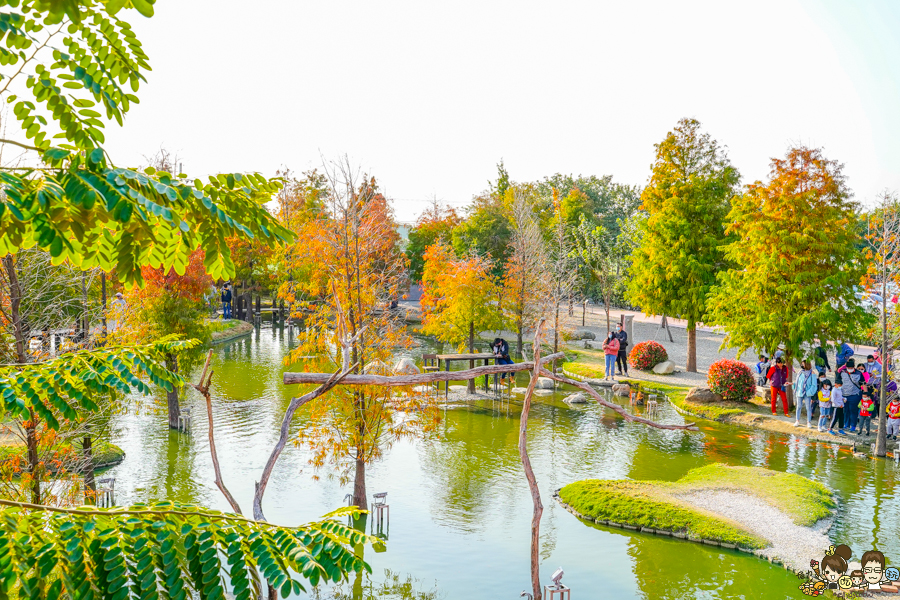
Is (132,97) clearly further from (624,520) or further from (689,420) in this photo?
(689,420)

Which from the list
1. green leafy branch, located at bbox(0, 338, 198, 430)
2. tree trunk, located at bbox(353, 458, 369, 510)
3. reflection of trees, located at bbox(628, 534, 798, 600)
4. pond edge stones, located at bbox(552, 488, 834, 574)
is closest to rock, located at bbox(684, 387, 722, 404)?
pond edge stones, located at bbox(552, 488, 834, 574)

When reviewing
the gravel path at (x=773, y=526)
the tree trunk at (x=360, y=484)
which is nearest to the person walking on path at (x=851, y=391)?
the gravel path at (x=773, y=526)

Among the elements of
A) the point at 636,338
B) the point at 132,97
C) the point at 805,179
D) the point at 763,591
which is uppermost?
the point at 805,179

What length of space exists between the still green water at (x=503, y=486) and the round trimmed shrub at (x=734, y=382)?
181cm

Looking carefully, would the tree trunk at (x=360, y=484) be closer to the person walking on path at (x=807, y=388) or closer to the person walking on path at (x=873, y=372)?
the person walking on path at (x=807, y=388)

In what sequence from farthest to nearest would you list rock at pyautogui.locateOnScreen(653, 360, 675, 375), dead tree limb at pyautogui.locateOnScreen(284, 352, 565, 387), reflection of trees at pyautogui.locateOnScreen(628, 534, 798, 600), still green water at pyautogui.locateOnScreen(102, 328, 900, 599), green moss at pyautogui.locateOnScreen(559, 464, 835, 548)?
rock at pyautogui.locateOnScreen(653, 360, 675, 375) → green moss at pyautogui.locateOnScreen(559, 464, 835, 548) → still green water at pyautogui.locateOnScreen(102, 328, 900, 599) → reflection of trees at pyautogui.locateOnScreen(628, 534, 798, 600) → dead tree limb at pyautogui.locateOnScreen(284, 352, 565, 387)

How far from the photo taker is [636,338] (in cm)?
3738

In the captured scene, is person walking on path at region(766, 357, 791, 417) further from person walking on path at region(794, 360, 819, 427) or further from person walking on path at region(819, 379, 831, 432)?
person walking on path at region(819, 379, 831, 432)

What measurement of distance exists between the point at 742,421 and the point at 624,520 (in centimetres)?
949

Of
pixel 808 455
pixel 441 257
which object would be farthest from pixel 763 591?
pixel 441 257

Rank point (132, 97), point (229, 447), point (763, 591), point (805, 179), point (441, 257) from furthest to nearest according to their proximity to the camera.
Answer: point (441, 257) < point (805, 179) < point (229, 447) < point (763, 591) < point (132, 97)

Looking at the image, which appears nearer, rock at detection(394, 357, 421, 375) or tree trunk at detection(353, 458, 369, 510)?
tree trunk at detection(353, 458, 369, 510)

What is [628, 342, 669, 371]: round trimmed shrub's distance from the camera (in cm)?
2716

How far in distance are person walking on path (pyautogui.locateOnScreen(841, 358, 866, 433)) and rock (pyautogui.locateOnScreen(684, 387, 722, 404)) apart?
3.96m
